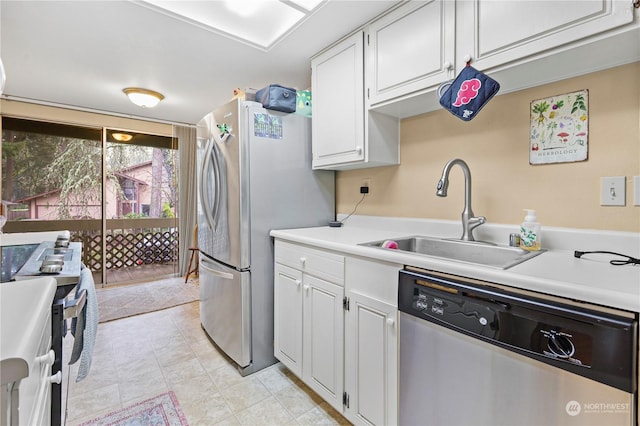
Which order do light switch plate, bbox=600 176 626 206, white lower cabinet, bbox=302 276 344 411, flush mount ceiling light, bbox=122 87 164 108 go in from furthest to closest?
flush mount ceiling light, bbox=122 87 164 108 < white lower cabinet, bbox=302 276 344 411 < light switch plate, bbox=600 176 626 206

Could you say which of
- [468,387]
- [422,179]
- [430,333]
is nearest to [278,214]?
[422,179]

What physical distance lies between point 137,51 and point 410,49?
77.1 inches

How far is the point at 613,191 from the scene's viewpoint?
1147 millimetres

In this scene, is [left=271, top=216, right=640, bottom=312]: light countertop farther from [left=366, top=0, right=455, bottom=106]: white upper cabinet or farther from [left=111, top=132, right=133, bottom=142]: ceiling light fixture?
[left=111, top=132, right=133, bottom=142]: ceiling light fixture

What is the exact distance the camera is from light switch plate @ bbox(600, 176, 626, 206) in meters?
1.13

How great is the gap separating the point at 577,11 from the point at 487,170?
69cm

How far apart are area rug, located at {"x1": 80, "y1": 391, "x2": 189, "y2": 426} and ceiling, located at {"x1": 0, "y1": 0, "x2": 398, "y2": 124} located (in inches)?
87.2

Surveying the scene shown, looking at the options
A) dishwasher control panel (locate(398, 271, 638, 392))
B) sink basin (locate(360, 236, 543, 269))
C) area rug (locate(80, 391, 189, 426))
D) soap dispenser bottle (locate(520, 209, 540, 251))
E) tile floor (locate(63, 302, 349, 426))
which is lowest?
area rug (locate(80, 391, 189, 426))

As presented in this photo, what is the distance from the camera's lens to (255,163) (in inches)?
73.5

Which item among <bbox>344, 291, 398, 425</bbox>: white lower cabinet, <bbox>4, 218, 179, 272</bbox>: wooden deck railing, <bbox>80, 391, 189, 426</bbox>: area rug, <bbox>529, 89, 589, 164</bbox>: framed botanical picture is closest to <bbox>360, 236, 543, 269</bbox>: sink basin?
<bbox>344, 291, 398, 425</bbox>: white lower cabinet

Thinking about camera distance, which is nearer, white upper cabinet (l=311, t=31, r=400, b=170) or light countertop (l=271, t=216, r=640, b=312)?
light countertop (l=271, t=216, r=640, b=312)

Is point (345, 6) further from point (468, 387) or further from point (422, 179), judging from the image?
point (468, 387)

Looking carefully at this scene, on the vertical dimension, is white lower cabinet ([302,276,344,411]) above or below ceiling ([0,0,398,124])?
below

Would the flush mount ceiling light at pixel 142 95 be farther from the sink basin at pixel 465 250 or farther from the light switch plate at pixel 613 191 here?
the light switch plate at pixel 613 191
